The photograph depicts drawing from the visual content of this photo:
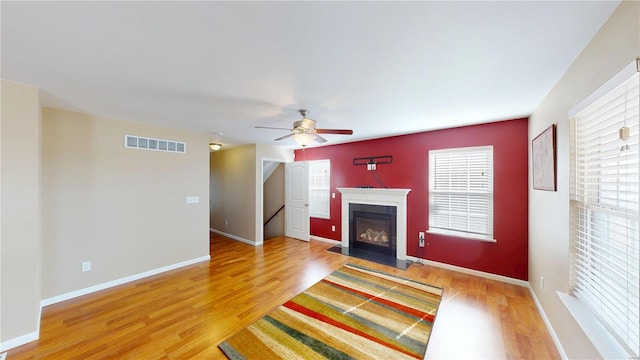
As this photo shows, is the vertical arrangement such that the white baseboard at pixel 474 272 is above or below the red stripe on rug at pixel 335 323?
above

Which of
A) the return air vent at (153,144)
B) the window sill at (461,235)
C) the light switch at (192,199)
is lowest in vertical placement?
the window sill at (461,235)

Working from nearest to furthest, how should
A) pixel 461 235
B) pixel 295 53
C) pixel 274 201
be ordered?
pixel 295 53
pixel 461 235
pixel 274 201

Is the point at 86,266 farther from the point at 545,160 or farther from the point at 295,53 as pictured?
the point at 545,160

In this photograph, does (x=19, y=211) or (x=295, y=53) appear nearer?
(x=295, y=53)

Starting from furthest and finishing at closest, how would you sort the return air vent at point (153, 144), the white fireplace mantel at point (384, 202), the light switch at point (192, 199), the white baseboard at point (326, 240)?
the white baseboard at point (326, 240) → the white fireplace mantel at point (384, 202) → the light switch at point (192, 199) → the return air vent at point (153, 144)

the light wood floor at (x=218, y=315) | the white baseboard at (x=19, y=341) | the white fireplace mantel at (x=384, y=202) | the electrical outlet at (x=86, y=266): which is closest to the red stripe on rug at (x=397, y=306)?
the light wood floor at (x=218, y=315)

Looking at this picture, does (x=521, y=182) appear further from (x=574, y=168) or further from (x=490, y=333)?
(x=490, y=333)

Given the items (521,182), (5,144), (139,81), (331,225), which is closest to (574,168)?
(521,182)

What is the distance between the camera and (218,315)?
2.44 metres

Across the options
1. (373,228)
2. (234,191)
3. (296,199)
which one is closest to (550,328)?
(373,228)

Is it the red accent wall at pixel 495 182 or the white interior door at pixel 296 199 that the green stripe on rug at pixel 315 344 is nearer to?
the red accent wall at pixel 495 182

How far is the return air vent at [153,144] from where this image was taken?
11.0 ft

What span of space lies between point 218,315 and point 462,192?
392 centimetres

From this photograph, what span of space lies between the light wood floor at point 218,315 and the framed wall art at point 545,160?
1462mm
